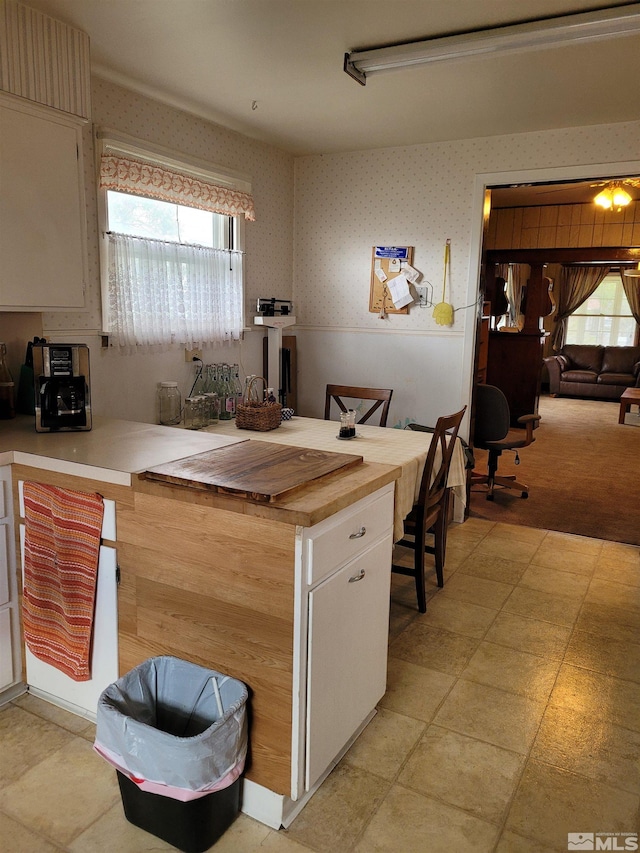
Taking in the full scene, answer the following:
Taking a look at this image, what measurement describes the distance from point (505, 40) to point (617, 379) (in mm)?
9261

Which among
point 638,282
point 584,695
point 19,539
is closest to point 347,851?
point 584,695

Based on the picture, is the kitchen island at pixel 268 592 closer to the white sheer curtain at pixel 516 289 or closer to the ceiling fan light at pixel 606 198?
the ceiling fan light at pixel 606 198

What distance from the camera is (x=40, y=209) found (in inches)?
95.0

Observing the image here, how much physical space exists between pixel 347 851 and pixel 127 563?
1018 millimetres

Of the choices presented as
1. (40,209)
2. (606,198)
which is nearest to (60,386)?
(40,209)

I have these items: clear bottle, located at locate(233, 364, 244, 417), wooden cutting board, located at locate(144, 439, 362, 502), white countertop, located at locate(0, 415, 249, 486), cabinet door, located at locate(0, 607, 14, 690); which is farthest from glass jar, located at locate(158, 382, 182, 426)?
cabinet door, located at locate(0, 607, 14, 690)

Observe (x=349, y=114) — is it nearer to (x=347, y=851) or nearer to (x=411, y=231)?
(x=411, y=231)

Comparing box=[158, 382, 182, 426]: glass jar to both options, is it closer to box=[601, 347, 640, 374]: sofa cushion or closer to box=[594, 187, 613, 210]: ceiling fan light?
box=[594, 187, 613, 210]: ceiling fan light

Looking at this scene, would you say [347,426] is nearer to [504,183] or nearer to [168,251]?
[168,251]

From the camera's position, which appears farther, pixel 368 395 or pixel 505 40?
pixel 368 395

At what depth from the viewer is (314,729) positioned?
1799 millimetres

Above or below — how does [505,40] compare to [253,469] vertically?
above

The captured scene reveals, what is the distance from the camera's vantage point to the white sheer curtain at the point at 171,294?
3225mm

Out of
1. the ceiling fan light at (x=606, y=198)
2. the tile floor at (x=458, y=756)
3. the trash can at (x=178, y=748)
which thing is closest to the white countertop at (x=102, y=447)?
the trash can at (x=178, y=748)
